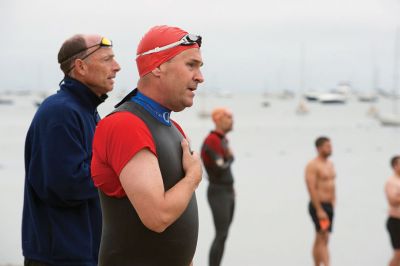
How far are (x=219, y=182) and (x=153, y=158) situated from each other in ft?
15.6

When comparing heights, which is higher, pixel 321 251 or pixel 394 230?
pixel 394 230

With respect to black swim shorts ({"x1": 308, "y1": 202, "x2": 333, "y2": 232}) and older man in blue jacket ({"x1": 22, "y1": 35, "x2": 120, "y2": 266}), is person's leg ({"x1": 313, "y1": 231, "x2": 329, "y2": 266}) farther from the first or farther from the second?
older man in blue jacket ({"x1": 22, "y1": 35, "x2": 120, "y2": 266})

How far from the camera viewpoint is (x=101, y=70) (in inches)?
117

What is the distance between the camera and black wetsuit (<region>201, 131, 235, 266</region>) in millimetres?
6566

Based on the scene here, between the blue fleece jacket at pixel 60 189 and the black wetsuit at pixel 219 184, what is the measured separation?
12.3ft

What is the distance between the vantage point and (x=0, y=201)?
11656mm

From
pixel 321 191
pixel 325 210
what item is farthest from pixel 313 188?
pixel 325 210

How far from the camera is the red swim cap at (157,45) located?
6.73 feet

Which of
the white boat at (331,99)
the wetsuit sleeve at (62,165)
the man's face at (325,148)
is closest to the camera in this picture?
the wetsuit sleeve at (62,165)

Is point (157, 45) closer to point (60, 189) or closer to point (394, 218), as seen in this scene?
point (60, 189)

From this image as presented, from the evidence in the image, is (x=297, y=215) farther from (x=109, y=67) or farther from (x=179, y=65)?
(x=179, y=65)

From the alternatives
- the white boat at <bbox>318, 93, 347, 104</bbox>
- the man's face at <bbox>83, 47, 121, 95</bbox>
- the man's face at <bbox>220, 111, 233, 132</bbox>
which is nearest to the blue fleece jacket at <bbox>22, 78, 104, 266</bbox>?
the man's face at <bbox>83, 47, 121, 95</bbox>

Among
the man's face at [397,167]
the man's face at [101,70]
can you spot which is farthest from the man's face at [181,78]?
the man's face at [397,167]

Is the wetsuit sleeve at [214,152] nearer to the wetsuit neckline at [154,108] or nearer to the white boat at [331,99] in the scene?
the wetsuit neckline at [154,108]
